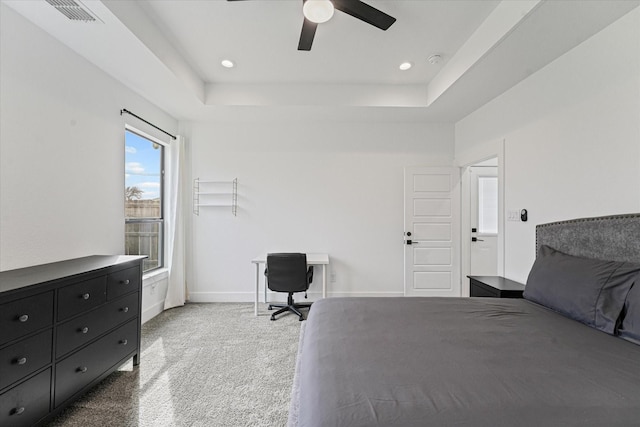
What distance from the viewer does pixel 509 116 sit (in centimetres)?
279

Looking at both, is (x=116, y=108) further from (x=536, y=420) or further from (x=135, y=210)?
(x=536, y=420)

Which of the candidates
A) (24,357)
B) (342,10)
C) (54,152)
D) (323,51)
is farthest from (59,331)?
(323,51)

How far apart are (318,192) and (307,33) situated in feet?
7.25

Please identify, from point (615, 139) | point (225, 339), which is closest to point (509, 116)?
point (615, 139)

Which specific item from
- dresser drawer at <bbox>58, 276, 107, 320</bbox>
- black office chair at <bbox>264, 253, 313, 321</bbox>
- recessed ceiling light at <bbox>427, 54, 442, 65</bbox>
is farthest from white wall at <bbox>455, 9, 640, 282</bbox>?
dresser drawer at <bbox>58, 276, 107, 320</bbox>

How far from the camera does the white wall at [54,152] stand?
1766 mm

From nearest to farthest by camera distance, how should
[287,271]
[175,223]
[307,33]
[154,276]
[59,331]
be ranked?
[59,331], [307,33], [287,271], [154,276], [175,223]

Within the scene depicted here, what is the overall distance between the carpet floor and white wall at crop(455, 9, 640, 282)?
252 cm

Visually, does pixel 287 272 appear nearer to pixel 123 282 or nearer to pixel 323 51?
pixel 123 282

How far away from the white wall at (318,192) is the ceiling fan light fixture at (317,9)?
2.11m

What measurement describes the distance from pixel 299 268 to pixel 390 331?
1.95 meters

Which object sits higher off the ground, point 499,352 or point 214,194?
point 214,194

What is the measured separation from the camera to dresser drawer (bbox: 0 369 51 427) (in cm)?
129

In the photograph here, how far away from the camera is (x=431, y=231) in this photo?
389 centimetres
